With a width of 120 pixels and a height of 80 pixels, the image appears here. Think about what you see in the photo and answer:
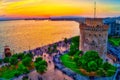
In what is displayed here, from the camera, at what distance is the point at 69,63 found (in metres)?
25.0

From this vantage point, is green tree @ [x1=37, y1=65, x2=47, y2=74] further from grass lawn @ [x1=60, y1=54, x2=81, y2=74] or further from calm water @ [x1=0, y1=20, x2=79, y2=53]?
calm water @ [x1=0, y1=20, x2=79, y2=53]

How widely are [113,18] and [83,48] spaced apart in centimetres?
2400

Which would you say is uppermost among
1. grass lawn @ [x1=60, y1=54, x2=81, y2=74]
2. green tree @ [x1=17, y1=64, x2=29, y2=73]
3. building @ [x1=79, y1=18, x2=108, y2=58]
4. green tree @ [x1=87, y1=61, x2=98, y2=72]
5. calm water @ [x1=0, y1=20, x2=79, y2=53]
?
building @ [x1=79, y1=18, x2=108, y2=58]

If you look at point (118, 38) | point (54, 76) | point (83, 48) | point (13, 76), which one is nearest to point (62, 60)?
point (83, 48)

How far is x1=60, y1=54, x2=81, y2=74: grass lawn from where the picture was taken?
76.3 ft

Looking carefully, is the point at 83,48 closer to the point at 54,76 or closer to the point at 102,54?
the point at 102,54

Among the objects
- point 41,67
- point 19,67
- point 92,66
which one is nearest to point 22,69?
point 19,67

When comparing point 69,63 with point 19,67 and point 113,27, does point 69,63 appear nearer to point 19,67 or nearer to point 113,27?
point 19,67

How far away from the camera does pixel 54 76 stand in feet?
72.1

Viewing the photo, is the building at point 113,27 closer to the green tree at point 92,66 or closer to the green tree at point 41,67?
the green tree at point 92,66

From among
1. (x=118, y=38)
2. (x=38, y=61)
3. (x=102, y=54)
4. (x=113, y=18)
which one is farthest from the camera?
(x=113, y=18)

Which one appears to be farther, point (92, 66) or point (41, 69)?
point (41, 69)

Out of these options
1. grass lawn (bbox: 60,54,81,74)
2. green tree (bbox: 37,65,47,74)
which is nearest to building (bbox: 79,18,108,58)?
grass lawn (bbox: 60,54,81,74)

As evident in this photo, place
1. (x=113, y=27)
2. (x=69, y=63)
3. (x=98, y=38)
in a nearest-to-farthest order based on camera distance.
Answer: (x=69, y=63)
(x=98, y=38)
(x=113, y=27)
